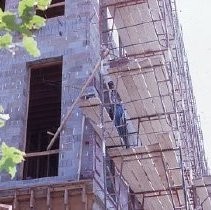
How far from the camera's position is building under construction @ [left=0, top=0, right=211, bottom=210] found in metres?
11.4

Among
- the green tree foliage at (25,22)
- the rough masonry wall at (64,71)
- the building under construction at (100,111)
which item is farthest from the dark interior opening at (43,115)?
the green tree foliage at (25,22)

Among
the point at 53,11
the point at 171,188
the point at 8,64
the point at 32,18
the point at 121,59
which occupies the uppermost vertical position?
the point at 53,11

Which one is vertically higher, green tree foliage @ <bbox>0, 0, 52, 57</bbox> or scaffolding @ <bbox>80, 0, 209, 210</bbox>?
scaffolding @ <bbox>80, 0, 209, 210</bbox>

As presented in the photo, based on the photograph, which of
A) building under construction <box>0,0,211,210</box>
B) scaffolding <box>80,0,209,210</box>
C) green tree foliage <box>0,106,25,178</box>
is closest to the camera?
green tree foliage <box>0,106,25,178</box>

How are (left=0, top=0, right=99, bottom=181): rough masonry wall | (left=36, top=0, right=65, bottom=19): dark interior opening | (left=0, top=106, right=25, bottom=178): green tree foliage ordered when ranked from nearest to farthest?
(left=0, top=106, right=25, bottom=178): green tree foliage < (left=0, top=0, right=99, bottom=181): rough masonry wall < (left=36, top=0, right=65, bottom=19): dark interior opening

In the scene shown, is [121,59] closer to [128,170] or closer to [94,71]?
[94,71]

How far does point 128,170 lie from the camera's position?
1260cm

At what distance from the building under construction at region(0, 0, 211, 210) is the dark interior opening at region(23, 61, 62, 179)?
10cm

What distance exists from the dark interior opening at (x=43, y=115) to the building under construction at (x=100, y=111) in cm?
10

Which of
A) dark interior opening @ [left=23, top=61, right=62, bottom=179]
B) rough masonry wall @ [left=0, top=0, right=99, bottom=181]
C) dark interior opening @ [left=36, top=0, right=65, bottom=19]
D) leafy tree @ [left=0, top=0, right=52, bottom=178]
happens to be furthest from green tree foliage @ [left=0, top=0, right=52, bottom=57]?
dark interior opening @ [left=36, top=0, right=65, bottom=19]

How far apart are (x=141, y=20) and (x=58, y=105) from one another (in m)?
5.01

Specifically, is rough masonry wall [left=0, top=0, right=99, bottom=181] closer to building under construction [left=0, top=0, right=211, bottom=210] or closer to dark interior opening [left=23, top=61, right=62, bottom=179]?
building under construction [left=0, top=0, right=211, bottom=210]

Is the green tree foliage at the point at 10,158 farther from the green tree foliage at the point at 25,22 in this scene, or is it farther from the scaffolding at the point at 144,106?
the scaffolding at the point at 144,106

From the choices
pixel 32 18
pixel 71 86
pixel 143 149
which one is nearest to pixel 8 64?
pixel 71 86
